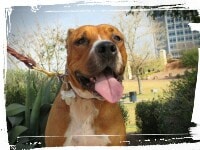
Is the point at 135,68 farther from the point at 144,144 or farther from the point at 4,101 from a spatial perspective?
the point at 4,101

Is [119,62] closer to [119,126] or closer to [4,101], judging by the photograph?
[119,126]

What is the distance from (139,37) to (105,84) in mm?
352

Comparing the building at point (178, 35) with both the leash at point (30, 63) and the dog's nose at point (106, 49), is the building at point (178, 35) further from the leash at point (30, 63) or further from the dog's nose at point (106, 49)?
the leash at point (30, 63)

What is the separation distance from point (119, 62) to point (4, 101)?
702 millimetres

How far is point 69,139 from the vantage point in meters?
3.92

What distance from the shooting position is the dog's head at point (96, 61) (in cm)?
374

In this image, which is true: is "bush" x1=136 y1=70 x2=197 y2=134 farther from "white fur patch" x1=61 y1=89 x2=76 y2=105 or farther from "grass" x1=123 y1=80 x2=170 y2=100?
"white fur patch" x1=61 y1=89 x2=76 y2=105

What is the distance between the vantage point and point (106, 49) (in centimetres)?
373

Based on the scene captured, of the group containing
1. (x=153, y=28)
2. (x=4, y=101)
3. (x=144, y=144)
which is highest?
(x=153, y=28)

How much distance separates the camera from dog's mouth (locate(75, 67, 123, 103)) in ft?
12.5

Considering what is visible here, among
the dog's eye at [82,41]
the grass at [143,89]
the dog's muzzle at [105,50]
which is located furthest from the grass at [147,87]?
the dog's eye at [82,41]

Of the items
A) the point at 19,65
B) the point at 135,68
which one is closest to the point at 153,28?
the point at 135,68

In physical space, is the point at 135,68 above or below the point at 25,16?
below

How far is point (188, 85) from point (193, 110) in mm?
145
